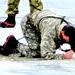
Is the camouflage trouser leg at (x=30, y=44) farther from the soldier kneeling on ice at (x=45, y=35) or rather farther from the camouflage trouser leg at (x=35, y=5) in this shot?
the camouflage trouser leg at (x=35, y=5)

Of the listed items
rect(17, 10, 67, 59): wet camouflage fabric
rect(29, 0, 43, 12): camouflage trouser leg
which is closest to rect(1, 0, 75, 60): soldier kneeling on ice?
rect(17, 10, 67, 59): wet camouflage fabric

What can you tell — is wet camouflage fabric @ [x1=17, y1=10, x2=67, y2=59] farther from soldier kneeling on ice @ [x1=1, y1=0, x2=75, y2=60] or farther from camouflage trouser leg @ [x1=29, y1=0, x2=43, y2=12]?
camouflage trouser leg @ [x1=29, y1=0, x2=43, y2=12]

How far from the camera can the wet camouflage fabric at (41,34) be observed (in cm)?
547

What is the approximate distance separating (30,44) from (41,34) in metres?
0.39

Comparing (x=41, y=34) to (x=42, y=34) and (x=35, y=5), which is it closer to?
(x=42, y=34)

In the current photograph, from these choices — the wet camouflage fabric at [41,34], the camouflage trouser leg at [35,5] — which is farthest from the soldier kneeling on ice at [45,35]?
the camouflage trouser leg at [35,5]

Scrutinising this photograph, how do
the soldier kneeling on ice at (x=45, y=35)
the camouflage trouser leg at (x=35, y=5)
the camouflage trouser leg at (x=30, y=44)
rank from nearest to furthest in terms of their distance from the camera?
1. the soldier kneeling on ice at (x=45, y=35)
2. the camouflage trouser leg at (x=30, y=44)
3. the camouflage trouser leg at (x=35, y=5)

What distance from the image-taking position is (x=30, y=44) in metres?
5.99

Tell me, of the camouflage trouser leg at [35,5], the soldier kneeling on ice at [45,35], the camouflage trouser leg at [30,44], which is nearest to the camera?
the soldier kneeling on ice at [45,35]

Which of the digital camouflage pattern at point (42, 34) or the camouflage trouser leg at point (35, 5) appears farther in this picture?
the camouflage trouser leg at point (35, 5)

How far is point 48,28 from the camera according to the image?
18.2 ft

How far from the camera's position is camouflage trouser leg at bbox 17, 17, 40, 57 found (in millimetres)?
5898

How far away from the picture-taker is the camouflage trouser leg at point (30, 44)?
590 cm

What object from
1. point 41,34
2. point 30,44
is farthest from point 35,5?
point 41,34
